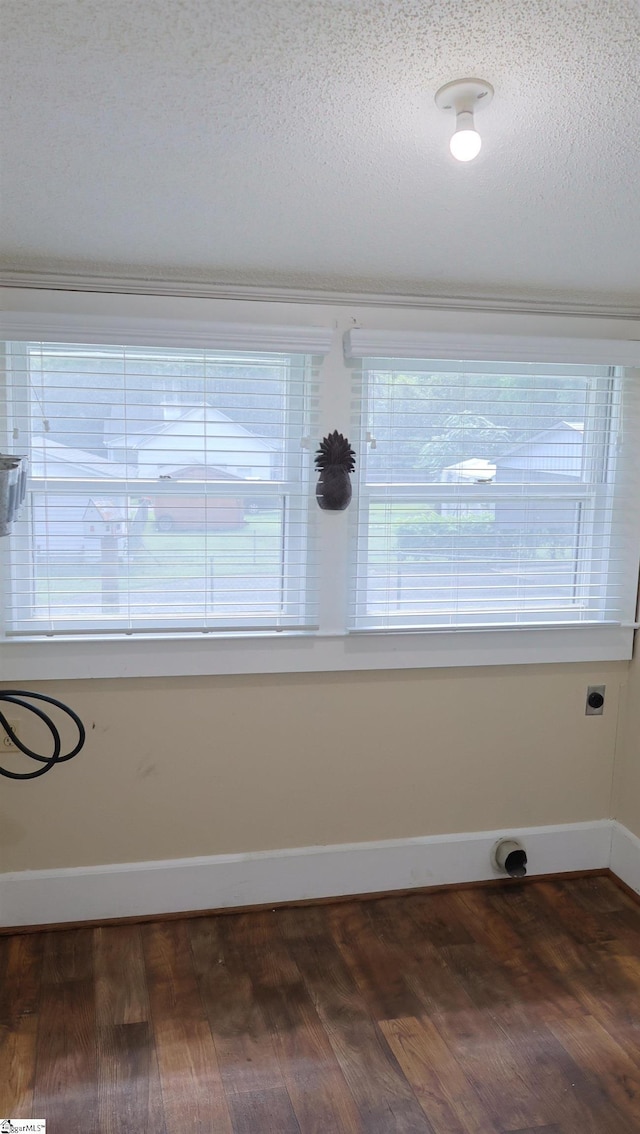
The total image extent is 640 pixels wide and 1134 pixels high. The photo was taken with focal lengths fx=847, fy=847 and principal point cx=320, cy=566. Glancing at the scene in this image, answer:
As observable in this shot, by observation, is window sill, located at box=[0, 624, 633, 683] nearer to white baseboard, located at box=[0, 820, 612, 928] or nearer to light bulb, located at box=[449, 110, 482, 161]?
white baseboard, located at box=[0, 820, 612, 928]

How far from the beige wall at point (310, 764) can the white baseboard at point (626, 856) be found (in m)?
0.10

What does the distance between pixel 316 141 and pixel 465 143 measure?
33cm

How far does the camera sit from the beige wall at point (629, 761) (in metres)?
3.15

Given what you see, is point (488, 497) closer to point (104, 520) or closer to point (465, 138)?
point (104, 520)

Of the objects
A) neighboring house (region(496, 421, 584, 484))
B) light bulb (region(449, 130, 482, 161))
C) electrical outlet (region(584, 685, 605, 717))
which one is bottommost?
electrical outlet (region(584, 685, 605, 717))

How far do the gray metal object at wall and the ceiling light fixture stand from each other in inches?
47.0

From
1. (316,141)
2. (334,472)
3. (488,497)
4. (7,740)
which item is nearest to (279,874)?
(7,740)

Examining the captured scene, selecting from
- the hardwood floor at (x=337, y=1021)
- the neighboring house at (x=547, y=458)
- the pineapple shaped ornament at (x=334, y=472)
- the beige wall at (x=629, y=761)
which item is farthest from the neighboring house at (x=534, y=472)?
the hardwood floor at (x=337, y=1021)

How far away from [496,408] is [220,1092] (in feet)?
7.32

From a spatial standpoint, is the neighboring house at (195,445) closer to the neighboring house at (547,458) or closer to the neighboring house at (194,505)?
the neighboring house at (194,505)

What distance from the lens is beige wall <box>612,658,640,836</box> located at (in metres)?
3.15

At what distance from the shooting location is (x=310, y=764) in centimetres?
296

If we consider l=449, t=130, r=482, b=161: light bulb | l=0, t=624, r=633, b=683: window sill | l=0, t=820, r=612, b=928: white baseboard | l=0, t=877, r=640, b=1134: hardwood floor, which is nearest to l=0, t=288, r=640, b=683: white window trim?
l=0, t=624, r=633, b=683: window sill

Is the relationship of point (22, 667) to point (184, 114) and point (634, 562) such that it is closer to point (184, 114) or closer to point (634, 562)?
point (184, 114)
